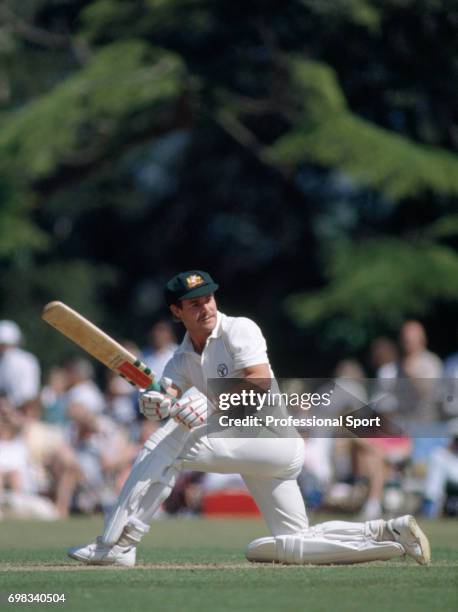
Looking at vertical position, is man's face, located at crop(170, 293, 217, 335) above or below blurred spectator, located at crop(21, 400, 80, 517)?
below

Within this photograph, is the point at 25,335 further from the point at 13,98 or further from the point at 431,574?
the point at 431,574

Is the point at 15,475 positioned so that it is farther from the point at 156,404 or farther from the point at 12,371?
the point at 156,404

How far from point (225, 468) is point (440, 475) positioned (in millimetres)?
→ 7510

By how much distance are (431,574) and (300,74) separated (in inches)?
551

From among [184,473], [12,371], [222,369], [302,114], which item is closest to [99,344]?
[222,369]

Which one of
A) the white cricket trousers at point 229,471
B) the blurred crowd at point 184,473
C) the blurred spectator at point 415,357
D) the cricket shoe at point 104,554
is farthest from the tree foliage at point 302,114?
the cricket shoe at point 104,554

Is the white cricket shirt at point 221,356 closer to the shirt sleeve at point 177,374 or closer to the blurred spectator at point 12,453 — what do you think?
the shirt sleeve at point 177,374

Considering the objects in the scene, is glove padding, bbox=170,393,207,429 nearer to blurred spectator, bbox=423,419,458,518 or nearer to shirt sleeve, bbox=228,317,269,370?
shirt sleeve, bbox=228,317,269,370

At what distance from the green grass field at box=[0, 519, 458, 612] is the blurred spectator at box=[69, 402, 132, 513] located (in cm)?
620

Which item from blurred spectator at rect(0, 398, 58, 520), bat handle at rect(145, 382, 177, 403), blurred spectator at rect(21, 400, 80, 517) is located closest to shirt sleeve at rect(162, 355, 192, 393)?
bat handle at rect(145, 382, 177, 403)

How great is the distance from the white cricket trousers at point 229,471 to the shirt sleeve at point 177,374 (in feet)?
1.14

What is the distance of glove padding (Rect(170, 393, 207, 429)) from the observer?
314 inches

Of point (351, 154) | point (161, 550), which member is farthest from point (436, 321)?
point (161, 550)

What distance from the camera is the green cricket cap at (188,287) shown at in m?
8.17
